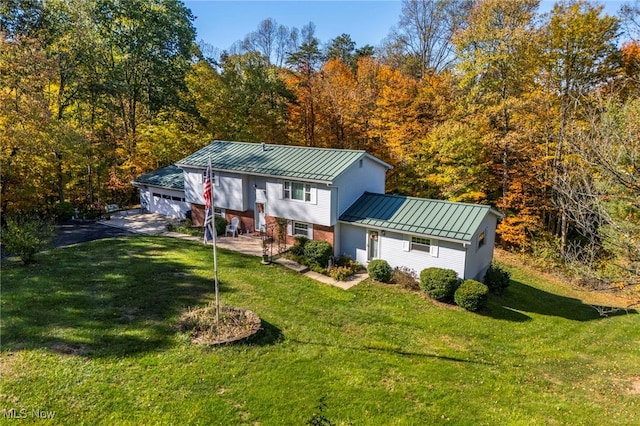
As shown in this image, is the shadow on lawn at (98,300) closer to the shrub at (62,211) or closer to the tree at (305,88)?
the shrub at (62,211)

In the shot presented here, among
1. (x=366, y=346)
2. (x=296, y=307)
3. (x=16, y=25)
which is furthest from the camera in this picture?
(x=16, y=25)

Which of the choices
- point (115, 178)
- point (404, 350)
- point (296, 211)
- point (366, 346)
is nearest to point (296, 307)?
point (366, 346)

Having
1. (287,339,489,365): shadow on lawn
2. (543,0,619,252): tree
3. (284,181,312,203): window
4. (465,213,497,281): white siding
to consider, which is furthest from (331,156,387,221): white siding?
(543,0,619,252): tree

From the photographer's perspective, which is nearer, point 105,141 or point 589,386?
point 589,386

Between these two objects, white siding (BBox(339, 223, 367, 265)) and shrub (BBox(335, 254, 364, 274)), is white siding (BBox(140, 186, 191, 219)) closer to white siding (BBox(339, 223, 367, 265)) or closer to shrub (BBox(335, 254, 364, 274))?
white siding (BBox(339, 223, 367, 265))

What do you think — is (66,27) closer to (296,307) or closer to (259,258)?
(259,258)

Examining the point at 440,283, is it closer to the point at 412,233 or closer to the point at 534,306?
the point at 412,233

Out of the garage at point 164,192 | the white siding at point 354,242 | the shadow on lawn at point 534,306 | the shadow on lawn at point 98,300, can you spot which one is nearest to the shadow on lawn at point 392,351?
the shadow on lawn at point 98,300
